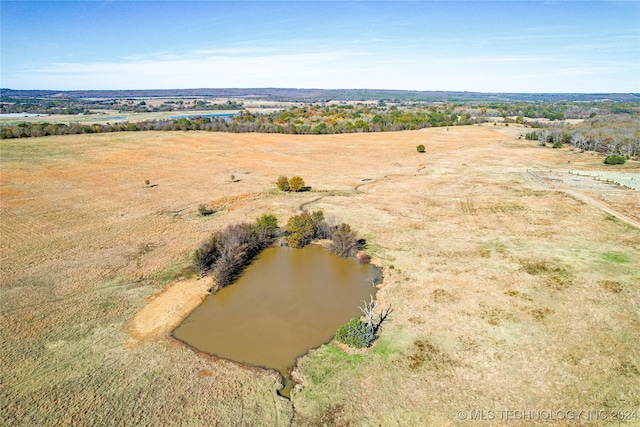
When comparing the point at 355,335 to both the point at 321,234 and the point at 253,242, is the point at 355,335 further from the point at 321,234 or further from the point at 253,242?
the point at 321,234

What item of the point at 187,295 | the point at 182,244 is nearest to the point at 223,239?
the point at 182,244

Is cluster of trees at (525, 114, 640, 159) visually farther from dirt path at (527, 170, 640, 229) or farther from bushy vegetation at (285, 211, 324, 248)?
bushy vegetation at (285, 211, 324, 248)

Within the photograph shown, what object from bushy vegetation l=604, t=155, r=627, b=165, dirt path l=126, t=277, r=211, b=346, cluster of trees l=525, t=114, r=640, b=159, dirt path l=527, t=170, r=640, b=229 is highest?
cluster of trees l=525, t=114, r=640, b=159

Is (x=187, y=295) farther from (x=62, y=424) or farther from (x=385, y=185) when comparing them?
(x=385, y=185)

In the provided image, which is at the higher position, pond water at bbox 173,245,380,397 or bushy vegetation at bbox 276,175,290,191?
bushy vegetation at bbox 276,175,290,191

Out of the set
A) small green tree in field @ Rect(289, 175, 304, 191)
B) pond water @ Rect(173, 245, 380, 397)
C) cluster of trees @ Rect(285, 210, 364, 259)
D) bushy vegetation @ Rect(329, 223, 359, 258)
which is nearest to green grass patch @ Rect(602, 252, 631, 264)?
pond water @ Rect(173, 245, 380, 397)

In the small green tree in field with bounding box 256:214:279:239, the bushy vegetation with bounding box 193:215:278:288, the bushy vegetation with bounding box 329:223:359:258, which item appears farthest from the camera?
the small green tree in field with bounding box 256:214:279:239

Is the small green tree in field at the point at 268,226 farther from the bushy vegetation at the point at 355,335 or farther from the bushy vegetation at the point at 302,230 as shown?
the bushy vegetation at the point at 355,335
